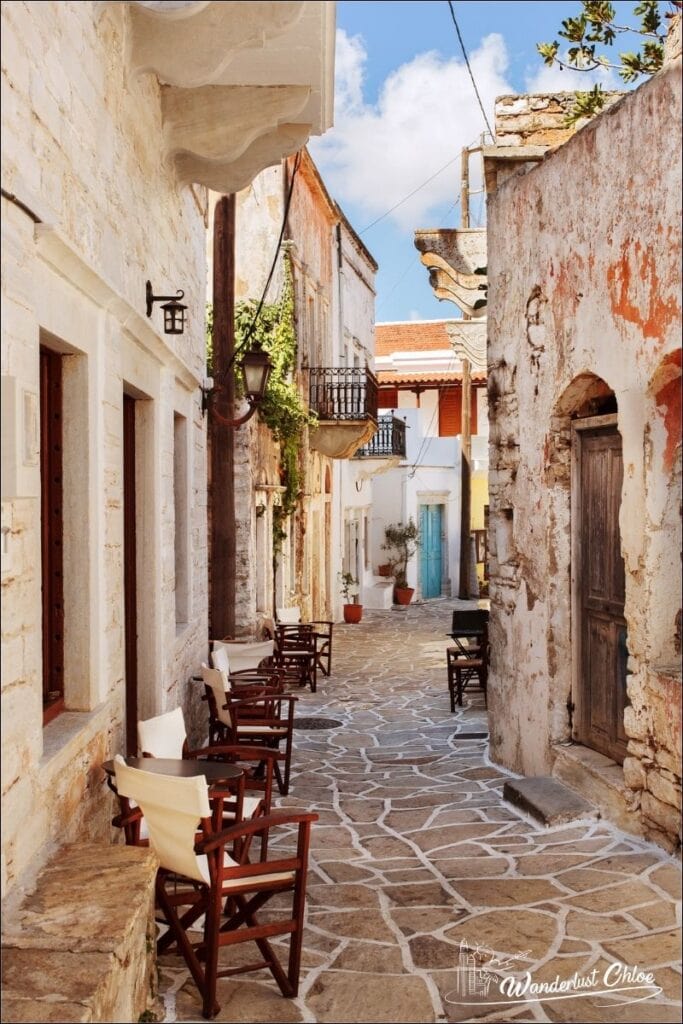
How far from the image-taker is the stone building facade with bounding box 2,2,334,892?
3.39 m

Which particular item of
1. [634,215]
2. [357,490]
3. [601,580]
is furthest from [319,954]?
[357,490]

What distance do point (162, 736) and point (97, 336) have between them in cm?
A: 201

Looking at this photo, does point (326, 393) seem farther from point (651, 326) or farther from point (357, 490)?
point (651, 326)

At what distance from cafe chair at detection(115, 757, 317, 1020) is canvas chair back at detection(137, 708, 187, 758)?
1.07 m

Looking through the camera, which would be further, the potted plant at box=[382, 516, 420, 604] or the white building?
the white building

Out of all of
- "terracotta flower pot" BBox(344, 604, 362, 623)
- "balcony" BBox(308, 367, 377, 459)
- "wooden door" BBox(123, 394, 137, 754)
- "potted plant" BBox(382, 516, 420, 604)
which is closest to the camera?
"wooden door" BBox(123, 394, 137, 754)

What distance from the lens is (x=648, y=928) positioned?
4422 mm

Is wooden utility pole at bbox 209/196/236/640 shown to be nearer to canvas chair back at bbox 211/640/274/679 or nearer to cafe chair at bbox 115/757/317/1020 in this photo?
canvas chair back at bbox 211/640/274/679

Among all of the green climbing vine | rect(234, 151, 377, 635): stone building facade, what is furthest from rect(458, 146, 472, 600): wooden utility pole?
the green climbing vine

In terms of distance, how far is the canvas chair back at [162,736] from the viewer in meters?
5.11

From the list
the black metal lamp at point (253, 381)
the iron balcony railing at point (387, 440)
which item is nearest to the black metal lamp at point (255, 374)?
the black metal lamp at point (253, 381)

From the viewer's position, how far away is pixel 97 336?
464 cm

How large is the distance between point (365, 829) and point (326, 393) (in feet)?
39.4

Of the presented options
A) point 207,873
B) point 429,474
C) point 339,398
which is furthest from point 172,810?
point 429,474
